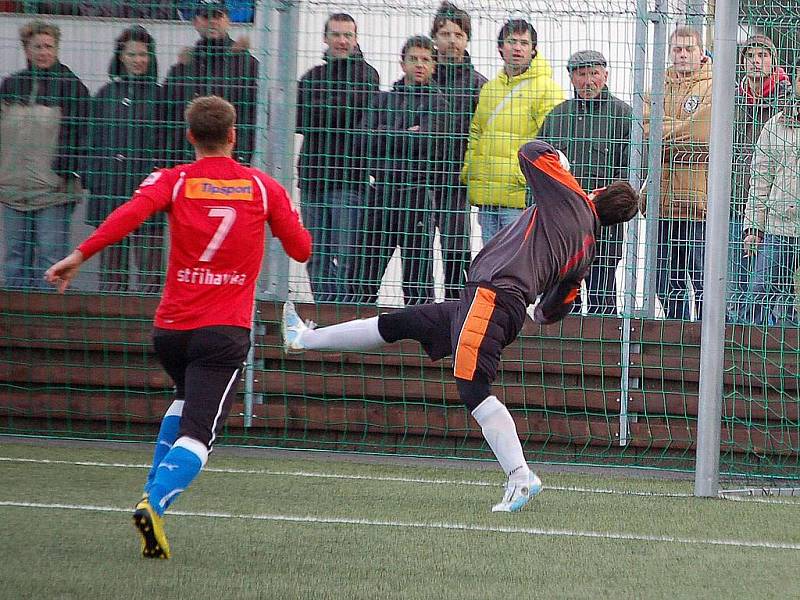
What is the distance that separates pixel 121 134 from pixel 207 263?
3.94 metres

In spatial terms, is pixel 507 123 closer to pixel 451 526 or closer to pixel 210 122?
pixel 451 526

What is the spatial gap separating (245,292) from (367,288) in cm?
341

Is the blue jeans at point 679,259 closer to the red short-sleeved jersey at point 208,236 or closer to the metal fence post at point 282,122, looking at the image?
the metal fence post at point 282,122

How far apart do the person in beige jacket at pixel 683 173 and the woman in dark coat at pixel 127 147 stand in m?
3.22

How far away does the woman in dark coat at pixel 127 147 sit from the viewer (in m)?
8.75

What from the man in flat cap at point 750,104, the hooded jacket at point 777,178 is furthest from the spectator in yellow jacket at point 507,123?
the hooded jacket at point 777,178

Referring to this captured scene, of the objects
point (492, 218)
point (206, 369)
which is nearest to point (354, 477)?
point (492, 218)

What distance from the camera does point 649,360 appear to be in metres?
8.52

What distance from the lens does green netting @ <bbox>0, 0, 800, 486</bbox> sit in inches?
331

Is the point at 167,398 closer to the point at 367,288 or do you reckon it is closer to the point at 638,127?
the point at 367,288

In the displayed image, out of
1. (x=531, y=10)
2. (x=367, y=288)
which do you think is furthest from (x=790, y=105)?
(x=367, y=288)

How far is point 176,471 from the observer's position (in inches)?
194

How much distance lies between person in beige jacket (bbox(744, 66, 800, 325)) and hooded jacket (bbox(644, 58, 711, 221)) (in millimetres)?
380

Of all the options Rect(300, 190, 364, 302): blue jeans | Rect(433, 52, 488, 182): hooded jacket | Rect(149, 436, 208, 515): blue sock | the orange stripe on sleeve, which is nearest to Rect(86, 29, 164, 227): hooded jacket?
Rect(300, 190, 364, 302): blue jeans
